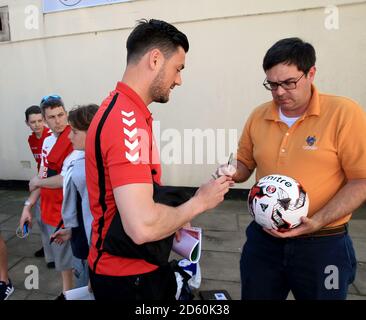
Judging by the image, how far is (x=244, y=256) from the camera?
2.07 m

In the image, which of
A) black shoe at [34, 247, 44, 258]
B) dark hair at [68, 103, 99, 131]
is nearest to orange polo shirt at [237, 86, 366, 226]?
dark hair at [68, 103, 99, 131]

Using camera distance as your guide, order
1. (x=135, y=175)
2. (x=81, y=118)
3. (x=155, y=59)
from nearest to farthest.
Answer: (x=135, y=175) → (x=155, y=59) → (x=81, y=118)

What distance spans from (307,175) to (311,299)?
728mm

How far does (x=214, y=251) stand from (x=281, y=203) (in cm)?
256

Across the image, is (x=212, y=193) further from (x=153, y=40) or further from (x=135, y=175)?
(x=153, y=40)

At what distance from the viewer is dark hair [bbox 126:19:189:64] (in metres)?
1.42

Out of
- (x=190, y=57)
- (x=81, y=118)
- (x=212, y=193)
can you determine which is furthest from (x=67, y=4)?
(x=212, y=193)

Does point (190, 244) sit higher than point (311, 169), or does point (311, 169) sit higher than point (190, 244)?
point (311, 169)

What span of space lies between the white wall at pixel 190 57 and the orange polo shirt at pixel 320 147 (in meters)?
3.89

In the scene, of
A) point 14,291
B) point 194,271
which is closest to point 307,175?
point 194,271

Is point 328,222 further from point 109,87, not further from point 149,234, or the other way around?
point 109,87

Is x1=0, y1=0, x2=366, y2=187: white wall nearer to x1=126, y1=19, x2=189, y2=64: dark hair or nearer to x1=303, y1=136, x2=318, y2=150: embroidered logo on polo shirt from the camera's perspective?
x1=303, y1=136, x2=318, y2=150: embroidered logo on polo shirt

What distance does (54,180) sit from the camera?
106 inches

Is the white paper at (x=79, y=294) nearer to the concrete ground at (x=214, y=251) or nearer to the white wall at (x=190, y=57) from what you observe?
the concrete ground at (x=214, y=251)
